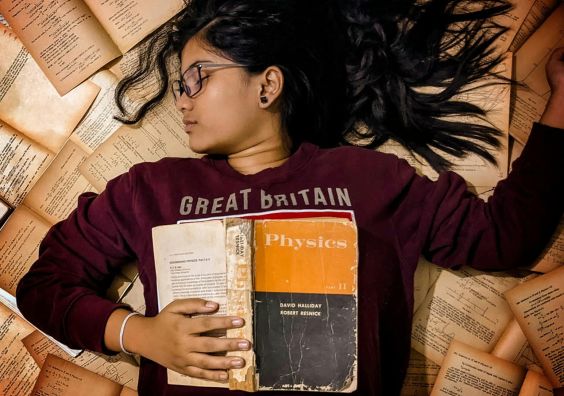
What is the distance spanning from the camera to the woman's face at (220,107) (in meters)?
1.10

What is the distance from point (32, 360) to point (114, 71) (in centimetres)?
78

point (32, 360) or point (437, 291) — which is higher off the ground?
point (32, 360)

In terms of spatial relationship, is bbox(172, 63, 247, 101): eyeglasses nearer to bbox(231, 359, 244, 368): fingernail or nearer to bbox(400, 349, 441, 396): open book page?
bbox(231, 359, 244, 368): fingernail

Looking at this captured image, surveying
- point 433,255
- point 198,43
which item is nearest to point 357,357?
point 433,255

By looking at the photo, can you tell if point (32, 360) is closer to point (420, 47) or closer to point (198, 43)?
point (198, 43)


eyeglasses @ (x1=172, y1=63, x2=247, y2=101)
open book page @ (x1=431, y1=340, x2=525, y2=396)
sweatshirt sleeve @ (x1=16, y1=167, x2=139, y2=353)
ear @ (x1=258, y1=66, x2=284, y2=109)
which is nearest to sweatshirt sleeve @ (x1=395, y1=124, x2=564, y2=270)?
open book page @ (x1=431, y1=340, x2=525, y2=396)

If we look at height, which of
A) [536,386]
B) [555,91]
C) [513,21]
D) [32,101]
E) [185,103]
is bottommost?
[536,386]

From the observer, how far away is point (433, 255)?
1.15m

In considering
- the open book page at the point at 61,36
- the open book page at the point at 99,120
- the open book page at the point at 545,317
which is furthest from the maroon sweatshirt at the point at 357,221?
the open book page at the point at 61,36

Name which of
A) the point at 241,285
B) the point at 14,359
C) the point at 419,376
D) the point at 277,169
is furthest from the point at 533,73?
the point at 14,359

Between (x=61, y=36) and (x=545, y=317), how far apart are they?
138 centimetres

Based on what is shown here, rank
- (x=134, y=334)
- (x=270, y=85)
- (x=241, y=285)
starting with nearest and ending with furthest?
(x=241, y=285), (x=134, y=334), (x=270, y=85)

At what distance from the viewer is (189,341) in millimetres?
946

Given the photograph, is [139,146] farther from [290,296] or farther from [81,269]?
[290,296]
